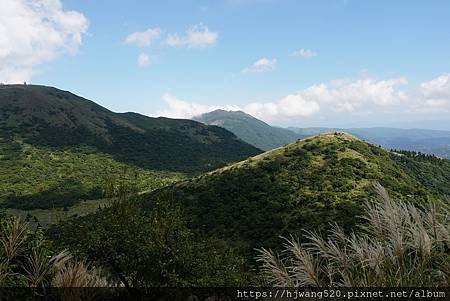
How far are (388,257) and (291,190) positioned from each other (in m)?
59.5

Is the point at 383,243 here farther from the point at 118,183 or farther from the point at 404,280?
the point at 118,183

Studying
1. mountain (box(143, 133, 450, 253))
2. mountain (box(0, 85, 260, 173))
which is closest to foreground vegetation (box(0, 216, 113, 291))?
mountain (box(143, 133, 450, 253))

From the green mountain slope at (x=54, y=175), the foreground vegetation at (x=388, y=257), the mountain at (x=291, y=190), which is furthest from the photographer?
the green mountain slope at (x=54, y=175)

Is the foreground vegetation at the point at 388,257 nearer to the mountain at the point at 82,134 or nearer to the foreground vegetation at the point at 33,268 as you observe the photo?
the foreground vegetation at the point at 33,268

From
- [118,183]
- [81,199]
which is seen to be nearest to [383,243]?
[118,183]

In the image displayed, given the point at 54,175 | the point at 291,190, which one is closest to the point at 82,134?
the point at 54,175

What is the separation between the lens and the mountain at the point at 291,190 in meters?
54.0

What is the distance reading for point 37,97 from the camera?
185m

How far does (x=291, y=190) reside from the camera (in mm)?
64875

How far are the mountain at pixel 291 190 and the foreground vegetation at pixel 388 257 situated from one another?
39.7 meters

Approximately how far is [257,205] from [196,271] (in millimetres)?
49833

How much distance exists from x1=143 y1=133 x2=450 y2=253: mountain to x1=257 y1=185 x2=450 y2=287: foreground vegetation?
39.7 meters

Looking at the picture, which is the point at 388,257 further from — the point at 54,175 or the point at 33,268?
the point at 54,175

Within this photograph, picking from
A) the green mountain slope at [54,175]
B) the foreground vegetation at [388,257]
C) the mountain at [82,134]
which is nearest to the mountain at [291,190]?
the green mountain slope at [54,175]
